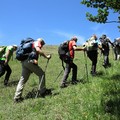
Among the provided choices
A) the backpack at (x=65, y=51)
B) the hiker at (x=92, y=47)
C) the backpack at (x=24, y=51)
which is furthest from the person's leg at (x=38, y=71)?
the hiker at (x=92, y=47)

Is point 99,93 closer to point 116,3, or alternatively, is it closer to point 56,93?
point 56,93

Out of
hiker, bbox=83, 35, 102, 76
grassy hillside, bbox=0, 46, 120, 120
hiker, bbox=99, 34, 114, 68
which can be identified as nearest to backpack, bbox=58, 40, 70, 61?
grassy hillside, bbox=0, 46, 120, 120

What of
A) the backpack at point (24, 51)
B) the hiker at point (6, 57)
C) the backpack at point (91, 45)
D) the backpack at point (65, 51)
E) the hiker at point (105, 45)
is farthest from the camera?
the hiker at point (105, 45)

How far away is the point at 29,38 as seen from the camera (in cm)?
1474

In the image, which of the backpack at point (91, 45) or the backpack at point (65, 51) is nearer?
the backpack at point (65, 51)

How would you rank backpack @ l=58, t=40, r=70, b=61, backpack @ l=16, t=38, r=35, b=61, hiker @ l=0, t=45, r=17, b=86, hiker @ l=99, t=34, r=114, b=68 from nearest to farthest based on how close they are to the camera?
backpack @ l=16, t=38, r=35, b=61 → backpack @ l=58, t=40, r=70, b=61 → hiker @ l=0, t=45, r=17, b=86 → hiker @ l=99, t=34, r=114, b=68

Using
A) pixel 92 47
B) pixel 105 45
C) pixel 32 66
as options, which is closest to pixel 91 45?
pixel 92 47

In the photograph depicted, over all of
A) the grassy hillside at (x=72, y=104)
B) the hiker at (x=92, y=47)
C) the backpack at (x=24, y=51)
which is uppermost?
the hiker at (x=92, y=47)

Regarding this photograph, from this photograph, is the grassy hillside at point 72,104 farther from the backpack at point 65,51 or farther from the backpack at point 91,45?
the backpack at point 91,45

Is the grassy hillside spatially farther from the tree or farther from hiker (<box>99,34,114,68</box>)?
hiker (<box>99,34,114,68</box>)

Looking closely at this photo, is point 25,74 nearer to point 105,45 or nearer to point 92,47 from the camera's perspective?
point 92,47

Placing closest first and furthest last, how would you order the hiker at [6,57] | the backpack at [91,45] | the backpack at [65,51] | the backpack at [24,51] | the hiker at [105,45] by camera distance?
1. the backpack at [24,51]
2. the backpack at [65,51]
3. the hiker at [6,57]
4. the backpack at [91,45]
5. the hiker at [105,45]

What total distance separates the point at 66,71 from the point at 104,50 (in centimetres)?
688

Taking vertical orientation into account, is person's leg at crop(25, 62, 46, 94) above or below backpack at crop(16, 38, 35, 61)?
below
